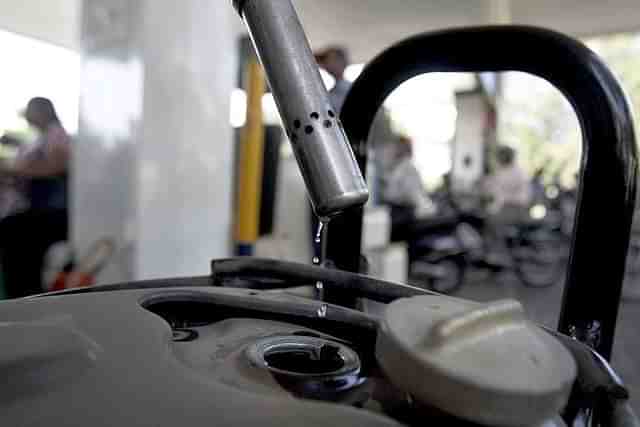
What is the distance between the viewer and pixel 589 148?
0.34 m

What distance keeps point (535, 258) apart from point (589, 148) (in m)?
3.67

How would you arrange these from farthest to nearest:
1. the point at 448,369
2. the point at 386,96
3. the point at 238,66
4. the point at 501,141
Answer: the point at 501,141
the point at 238,66
the point at 386,96
the point at 448,369

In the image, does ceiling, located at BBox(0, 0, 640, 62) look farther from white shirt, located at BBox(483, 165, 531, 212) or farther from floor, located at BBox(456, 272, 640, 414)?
floor, located at BBox(456, 272, 640, 414)

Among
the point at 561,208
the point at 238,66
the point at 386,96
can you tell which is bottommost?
the point at 561,208

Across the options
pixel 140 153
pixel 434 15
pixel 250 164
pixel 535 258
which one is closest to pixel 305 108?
pixel 140 153

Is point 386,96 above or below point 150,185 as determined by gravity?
above

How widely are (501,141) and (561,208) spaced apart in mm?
3423

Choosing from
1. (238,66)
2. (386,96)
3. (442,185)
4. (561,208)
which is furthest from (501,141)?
(386,96)

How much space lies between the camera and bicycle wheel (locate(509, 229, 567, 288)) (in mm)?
3658

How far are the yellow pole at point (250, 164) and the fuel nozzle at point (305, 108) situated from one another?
205 centimetres

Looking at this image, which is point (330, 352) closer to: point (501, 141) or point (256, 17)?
point (256, 17)

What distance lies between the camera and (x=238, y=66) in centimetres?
266

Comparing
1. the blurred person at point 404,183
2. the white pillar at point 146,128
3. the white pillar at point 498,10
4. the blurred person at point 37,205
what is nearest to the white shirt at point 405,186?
the blurred person at point 404,183

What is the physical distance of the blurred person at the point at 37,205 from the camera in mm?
1900
